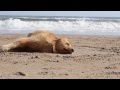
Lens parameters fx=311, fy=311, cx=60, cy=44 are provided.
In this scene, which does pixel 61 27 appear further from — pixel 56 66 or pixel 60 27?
pixel 56 66

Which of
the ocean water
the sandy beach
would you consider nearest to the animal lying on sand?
the sandy beach

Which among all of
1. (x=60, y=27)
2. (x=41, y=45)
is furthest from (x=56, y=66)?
(x=60, y=27)

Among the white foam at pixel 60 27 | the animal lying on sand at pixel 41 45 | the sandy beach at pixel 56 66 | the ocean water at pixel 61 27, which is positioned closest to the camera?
the sandy beach at pixel 56 66

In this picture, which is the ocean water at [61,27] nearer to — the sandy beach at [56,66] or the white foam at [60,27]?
the white foam at [60,27]

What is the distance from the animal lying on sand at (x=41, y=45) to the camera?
730 centimetres

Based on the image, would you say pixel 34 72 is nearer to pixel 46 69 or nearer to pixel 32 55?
pixel 46 69

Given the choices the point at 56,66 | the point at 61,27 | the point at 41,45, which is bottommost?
the point at 61,27

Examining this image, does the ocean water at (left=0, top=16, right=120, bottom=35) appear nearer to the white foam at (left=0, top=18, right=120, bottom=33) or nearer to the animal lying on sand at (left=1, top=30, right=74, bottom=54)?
the white foam at (left=0, top=18, right=120, bottom=33)

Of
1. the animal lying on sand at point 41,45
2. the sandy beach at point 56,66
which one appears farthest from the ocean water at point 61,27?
the sandy beach at point 56,66

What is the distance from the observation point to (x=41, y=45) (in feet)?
24.1
